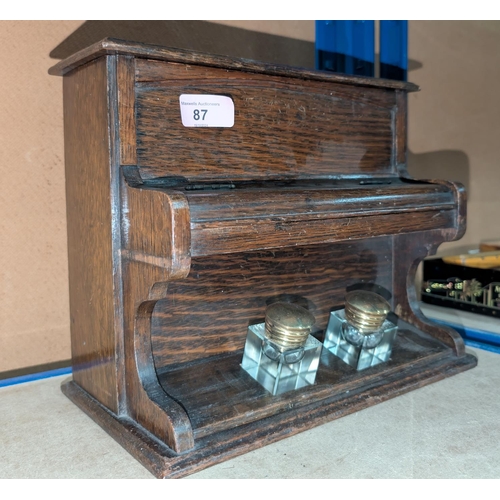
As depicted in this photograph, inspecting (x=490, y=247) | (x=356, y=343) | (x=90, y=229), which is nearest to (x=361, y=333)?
(x=356, y=343)

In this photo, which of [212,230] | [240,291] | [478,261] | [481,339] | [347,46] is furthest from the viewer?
[478,261]

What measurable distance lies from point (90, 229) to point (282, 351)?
44 centimetres

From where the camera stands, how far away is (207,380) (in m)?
1.17

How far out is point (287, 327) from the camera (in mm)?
1138

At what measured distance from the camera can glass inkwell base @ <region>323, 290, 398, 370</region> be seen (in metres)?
1.30

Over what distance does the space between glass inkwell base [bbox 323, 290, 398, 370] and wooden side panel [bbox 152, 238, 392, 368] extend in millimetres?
78

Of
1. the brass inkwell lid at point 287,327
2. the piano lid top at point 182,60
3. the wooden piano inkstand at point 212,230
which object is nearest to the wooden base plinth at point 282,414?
the wooden piano inkstand at point 212,230

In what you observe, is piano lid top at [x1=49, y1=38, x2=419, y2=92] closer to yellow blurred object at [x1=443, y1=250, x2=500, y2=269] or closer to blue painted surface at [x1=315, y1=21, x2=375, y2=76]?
blue painted surface at [x1=315, y1=21, x2=375, y2=76]

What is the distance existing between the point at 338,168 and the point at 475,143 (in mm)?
1240

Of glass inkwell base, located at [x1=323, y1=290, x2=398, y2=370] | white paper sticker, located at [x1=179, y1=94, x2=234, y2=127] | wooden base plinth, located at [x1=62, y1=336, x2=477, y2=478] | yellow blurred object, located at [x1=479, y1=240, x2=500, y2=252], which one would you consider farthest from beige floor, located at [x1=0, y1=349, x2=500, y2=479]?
yellow blurred object, located at [x1=479, y1=240, x2=500, y2=252]

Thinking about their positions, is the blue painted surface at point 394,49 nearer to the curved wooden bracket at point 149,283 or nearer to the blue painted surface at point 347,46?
the blue painted surface at point 347,46

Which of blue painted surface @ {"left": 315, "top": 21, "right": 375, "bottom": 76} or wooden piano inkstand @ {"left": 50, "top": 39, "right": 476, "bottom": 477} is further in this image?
blue painted surface @ {"left": 315, "top": 21, "right": 375, "bottom": 76}

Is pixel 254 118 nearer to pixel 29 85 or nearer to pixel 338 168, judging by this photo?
pixel 338 168

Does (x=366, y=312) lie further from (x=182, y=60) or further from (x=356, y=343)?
(x=182, y=60)
